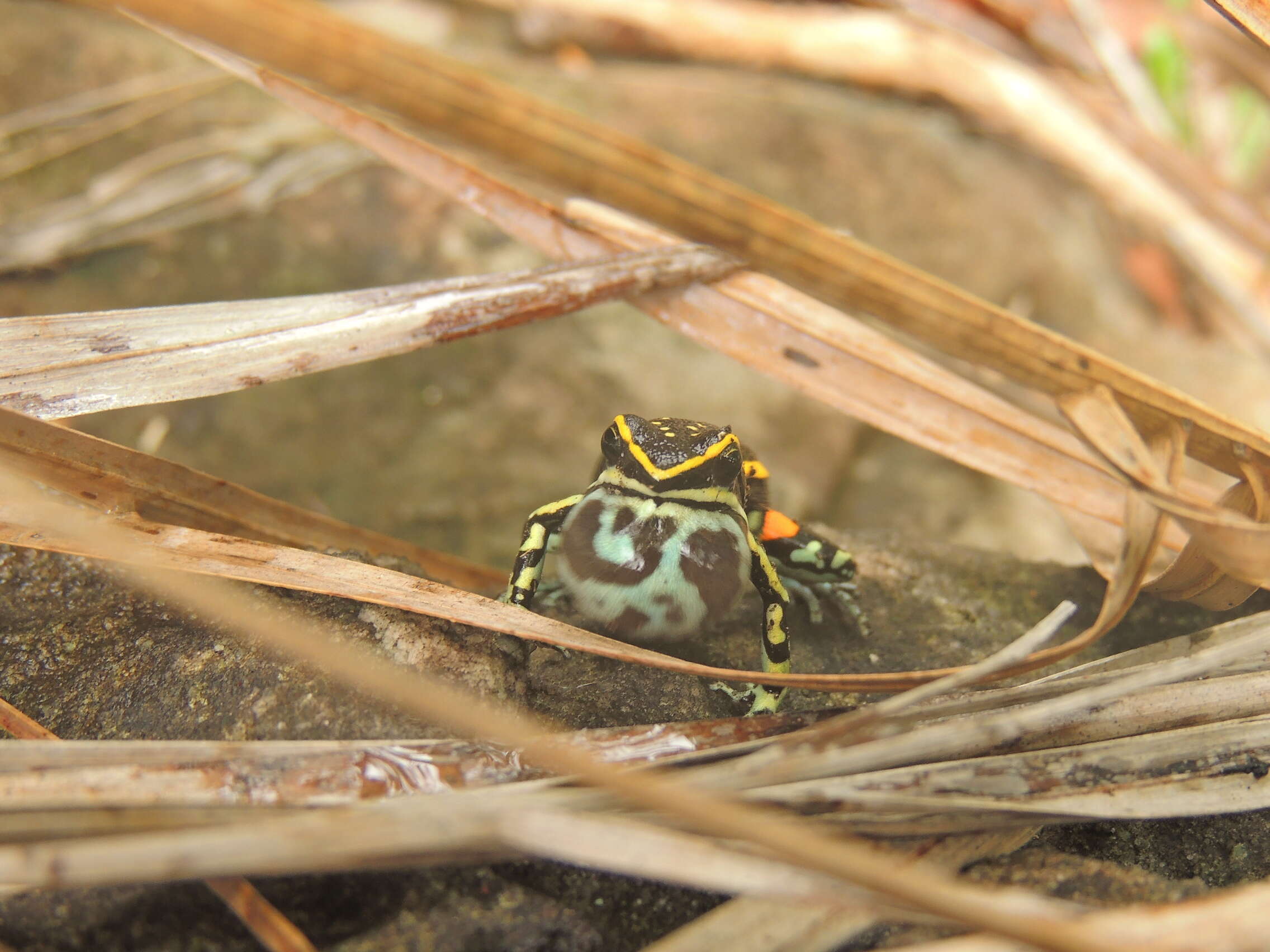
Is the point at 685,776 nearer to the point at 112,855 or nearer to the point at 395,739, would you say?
the point at 395,739

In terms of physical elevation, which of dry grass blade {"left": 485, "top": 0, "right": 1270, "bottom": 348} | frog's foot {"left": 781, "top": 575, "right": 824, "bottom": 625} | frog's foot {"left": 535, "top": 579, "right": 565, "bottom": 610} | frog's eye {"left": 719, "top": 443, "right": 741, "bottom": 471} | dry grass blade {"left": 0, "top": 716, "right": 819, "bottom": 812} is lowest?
frog's foot {"left": 535, "top": 579, "right": 565, "bottom": 610}

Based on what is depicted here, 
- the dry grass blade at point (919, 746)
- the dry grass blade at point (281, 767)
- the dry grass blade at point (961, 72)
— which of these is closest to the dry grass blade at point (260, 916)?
the dry grass blade at point (281, 767)

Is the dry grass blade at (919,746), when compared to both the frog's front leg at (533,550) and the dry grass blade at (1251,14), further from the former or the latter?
the dry grass blade at (1251,14)

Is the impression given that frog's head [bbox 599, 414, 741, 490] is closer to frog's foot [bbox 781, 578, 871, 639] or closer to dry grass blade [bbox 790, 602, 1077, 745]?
frog's foot [bbox 781, 578, 871, 639]

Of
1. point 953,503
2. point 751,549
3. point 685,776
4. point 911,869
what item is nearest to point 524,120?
point 751,549

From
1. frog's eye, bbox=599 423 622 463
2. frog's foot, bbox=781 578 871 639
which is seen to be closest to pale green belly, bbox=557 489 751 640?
frog's eye, bbox=599 423 622 463

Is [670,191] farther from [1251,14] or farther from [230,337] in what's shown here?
[1251,14]
